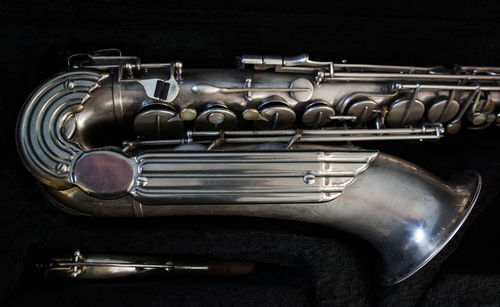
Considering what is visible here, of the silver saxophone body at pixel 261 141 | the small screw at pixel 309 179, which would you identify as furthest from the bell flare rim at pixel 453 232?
the small screw at pixel 309 179

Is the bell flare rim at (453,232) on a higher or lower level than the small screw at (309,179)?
lower

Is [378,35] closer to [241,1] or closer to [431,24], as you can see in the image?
[431,24]

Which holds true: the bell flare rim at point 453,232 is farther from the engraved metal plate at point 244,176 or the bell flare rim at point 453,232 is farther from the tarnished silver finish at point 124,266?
the tarnished silver finish at point 124,266

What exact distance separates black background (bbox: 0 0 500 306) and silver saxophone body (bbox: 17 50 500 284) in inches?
4.4

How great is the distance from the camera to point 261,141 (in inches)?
73.2

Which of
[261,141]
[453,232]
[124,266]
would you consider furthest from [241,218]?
[453,232]

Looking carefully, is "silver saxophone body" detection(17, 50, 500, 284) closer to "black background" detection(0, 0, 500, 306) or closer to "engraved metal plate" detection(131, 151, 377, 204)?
"engraved metal plate" detection(131, 151, 377, 204)

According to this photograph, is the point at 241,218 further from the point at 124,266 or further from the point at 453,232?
the point at 453,232

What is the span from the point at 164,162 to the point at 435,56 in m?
1.64

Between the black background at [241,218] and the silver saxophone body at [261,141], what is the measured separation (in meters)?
0.11

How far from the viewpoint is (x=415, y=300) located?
1.77 meters

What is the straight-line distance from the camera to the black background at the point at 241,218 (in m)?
1.69

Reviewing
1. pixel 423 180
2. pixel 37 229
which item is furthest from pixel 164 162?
pixel 423 180

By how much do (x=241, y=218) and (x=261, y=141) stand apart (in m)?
0.37
